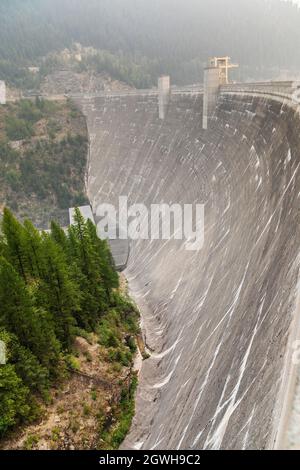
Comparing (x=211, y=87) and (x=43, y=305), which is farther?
(x=211, y=87)

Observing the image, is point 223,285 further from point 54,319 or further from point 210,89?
point 210,89

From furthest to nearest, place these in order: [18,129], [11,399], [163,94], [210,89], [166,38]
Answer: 1. [166,38]
2. [18,129]
3. [163,94]
4. [210,89]
5. [11,399]

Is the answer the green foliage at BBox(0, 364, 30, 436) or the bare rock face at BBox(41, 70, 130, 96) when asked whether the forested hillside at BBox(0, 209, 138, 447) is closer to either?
the green foliage at BBox(0, 364, 30, 436)

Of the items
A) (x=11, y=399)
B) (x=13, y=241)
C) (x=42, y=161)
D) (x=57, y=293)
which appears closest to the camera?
(x=11, y=399)

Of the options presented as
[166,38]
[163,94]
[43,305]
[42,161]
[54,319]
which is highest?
[166,38]

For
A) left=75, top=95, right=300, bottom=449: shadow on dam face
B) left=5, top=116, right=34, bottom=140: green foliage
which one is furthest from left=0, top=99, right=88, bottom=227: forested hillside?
left=75, top=95, right=300, bottom=449: shadow on dam face

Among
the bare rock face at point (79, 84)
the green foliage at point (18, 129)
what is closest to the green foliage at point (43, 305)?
the green foliage at point (18, 129)

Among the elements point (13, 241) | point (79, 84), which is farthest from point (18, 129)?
point (79, 84)

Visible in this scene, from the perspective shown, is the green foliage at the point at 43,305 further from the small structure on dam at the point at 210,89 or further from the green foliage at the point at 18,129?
the green foliage at the point at 18,129
